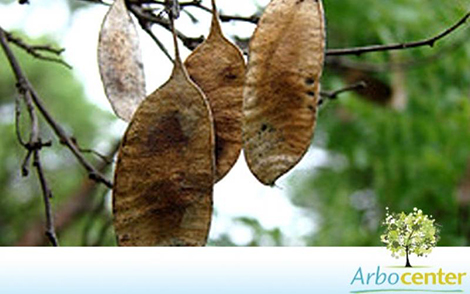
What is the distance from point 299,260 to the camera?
160cm

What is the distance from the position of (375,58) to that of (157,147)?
6.23ft

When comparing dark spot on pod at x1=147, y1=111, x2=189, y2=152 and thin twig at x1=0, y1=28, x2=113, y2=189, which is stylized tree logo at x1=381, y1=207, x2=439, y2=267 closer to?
thin twig at x1=0, y1=28, x2=113, y2=189

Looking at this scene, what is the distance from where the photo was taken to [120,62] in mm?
1134

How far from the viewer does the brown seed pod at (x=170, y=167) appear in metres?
0.92

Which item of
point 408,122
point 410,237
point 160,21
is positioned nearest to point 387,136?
point 408,122

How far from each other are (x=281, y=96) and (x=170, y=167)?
0.15 metres

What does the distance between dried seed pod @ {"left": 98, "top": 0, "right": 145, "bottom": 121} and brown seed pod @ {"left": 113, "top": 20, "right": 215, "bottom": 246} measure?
0.15 metres

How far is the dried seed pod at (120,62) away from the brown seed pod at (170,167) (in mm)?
148

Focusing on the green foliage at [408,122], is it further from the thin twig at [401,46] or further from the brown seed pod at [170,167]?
the brown seed pod at [170,167]

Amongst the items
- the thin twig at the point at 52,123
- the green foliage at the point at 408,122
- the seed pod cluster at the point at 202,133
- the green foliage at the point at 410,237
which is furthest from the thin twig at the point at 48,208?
the green foliage at the point at 408,122

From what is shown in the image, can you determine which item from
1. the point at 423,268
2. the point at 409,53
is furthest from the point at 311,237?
the point at 423,268

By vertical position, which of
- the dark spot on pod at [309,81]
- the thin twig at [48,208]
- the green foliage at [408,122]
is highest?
the green foliage at [408,122]

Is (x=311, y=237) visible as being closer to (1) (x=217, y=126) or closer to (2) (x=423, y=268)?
(2) (x=423, y=268)

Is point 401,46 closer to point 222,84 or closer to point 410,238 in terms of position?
point 222,84
